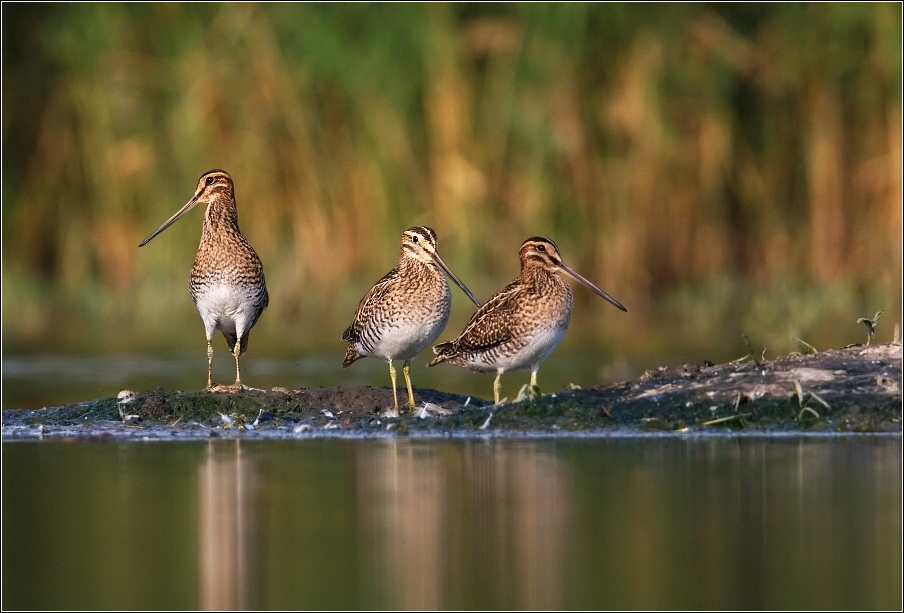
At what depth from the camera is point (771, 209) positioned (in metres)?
19.5

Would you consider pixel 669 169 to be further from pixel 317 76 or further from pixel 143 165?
pixel 143 165

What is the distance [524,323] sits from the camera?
35.3ft

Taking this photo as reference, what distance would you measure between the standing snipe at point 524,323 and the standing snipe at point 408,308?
319 millimetres

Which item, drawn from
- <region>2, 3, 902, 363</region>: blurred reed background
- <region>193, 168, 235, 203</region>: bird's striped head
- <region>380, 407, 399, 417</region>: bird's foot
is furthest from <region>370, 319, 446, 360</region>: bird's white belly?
<region>2, 3, 902, 363</region>: blurred reed background

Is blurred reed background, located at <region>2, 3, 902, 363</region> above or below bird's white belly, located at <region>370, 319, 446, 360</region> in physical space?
above

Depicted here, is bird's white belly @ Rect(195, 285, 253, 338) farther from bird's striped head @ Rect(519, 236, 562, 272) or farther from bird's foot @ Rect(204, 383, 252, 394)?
bird's striped head @ Rect(519, 236, 562, 272)

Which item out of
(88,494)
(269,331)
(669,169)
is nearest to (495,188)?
(669,169)

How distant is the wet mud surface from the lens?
9516mm

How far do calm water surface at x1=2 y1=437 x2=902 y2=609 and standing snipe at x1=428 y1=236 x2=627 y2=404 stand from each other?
1.55 metres

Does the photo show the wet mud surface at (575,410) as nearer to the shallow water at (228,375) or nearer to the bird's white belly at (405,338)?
the bird's white belly at (405,338)

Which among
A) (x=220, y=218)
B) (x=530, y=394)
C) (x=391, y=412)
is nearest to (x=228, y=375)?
(x=220, y=218)

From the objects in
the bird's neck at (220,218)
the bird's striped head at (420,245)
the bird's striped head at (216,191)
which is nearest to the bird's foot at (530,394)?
the bird's striped head at (420,245)

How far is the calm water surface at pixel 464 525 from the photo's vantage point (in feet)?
19.1

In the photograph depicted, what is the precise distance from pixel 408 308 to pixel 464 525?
390cm
